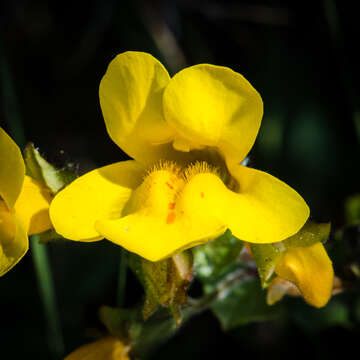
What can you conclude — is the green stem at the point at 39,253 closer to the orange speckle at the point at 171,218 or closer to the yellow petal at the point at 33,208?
the yellow petal at the point at 33,208

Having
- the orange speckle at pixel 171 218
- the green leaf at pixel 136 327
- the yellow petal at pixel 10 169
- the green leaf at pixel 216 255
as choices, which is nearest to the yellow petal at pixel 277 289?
the green leaf at pixel 216 255

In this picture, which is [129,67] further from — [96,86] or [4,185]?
[96,86]

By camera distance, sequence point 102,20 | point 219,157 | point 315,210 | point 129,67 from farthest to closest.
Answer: point 102,20 → point 315,210 → point 219,157 → point 129,67

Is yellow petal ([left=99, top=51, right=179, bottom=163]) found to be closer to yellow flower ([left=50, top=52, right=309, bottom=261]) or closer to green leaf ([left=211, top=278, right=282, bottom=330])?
yellow flower ([left=50, top=52, right=309, bottom=261])

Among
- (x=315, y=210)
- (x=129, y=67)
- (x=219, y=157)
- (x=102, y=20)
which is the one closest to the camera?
(x=129, y=67)

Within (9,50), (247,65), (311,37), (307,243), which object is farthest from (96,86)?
(307,243)

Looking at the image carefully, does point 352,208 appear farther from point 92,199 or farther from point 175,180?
point 92,199
